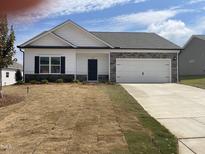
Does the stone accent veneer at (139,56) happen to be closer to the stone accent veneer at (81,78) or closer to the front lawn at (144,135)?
the stone accent veneer at (81,78)

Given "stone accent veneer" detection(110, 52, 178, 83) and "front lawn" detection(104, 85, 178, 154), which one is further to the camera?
"stone accent veneer" detection(110, 52, 178, 83)

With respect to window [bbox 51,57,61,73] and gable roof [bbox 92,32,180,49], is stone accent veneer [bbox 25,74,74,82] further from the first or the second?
gable roof [bbox 92,32,180,49]

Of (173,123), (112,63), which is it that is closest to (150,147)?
(173,123)

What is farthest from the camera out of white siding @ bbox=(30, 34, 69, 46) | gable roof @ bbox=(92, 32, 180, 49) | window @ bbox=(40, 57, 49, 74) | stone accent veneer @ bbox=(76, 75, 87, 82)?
gable roof @ bbox=(92, 32, 180, 49)

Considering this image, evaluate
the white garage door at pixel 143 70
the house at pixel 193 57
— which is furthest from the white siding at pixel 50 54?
the house at pixel 193 57

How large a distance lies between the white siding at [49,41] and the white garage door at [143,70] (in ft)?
17.8

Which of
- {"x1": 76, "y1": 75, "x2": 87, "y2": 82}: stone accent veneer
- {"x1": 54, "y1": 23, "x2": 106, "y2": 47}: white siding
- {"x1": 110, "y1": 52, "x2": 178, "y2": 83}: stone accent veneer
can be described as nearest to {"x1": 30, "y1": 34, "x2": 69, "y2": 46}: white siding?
{"x1": 54, "y1": 23, "x2": 106, "y2": 47}: white siding

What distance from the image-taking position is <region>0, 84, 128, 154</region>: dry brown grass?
5.54 m

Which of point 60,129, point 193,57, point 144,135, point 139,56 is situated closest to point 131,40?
point 139,56

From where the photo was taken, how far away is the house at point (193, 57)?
3869 centimetres

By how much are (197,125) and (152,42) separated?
19585 mm

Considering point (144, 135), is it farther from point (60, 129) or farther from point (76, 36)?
point (76, 36)

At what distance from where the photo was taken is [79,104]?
1159 centimetres

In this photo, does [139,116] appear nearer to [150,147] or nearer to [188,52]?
[150,147]
